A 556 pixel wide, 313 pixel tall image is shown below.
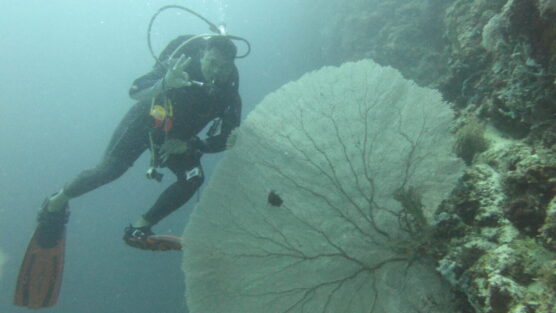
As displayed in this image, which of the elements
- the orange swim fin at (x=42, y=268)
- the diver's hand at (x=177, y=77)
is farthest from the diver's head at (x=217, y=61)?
the orange swim fin at (x=42, y=268)

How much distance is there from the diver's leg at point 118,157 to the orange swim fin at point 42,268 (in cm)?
79

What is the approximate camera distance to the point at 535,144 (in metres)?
2.13

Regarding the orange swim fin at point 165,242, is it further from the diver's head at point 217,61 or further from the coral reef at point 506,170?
the coral reef at point 506,170

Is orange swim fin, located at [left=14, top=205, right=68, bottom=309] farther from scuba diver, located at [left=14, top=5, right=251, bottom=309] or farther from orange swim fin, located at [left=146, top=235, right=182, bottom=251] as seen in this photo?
orange swim fin, located at [left=146, top=235, right=182, bottom=251]

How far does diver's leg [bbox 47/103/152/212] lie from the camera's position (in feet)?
17.1

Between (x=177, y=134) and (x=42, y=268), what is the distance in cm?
360

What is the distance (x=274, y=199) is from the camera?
287cm

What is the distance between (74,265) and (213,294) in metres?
36.6

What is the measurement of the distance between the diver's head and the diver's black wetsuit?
0.13 metres

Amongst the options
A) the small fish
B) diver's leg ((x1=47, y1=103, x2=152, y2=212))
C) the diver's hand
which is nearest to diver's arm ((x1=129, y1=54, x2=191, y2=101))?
the diver's hand

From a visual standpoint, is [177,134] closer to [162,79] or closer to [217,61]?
[162,79]

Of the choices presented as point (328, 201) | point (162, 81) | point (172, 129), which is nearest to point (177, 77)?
point (162, 81)

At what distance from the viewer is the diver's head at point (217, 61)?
512 centimetres

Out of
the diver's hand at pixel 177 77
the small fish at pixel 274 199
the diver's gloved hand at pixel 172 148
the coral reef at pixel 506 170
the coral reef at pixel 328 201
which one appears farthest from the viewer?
the diver's gloved hand at pixel 172 148
